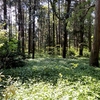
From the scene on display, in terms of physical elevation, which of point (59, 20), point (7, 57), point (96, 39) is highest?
point (59, 20)

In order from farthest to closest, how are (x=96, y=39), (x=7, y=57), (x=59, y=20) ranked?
(x=59, y=20), (x=96, y=39), (x=7, y=57)

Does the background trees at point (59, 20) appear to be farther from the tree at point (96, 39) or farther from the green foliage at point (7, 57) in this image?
the tree at point (96, 39)

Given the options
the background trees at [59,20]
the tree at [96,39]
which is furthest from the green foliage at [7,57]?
the tree at [96,39]

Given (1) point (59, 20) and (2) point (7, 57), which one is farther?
(1) point (59, 20)

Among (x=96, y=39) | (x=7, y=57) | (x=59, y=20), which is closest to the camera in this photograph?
(x=7, y=57)

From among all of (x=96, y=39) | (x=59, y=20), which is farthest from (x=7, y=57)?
(x=59, y=20)

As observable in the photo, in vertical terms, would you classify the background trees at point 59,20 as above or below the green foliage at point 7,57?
above

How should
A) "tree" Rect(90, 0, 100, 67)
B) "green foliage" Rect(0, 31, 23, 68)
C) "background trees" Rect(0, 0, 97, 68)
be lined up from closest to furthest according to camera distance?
1. "green foliage" Rect(0, 31, 23, 68)
2. "tree" Rect(90, 0, 100, 67)
3. "background trees" Rect(0, 0, 97, 68)

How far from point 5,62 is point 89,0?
280 inches

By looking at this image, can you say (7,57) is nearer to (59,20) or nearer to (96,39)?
(96,39)

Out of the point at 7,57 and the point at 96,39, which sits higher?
the point at 96,39

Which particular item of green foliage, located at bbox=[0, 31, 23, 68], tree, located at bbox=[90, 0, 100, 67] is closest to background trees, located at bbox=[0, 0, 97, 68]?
green foliage, located at bbox=[0, 31, 23, 68]

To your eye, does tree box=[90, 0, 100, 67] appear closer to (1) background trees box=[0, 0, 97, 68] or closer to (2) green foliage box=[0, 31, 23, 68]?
(1) background trees box=[0, 0, 97, 68]

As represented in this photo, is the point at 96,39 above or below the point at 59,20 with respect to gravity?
below
